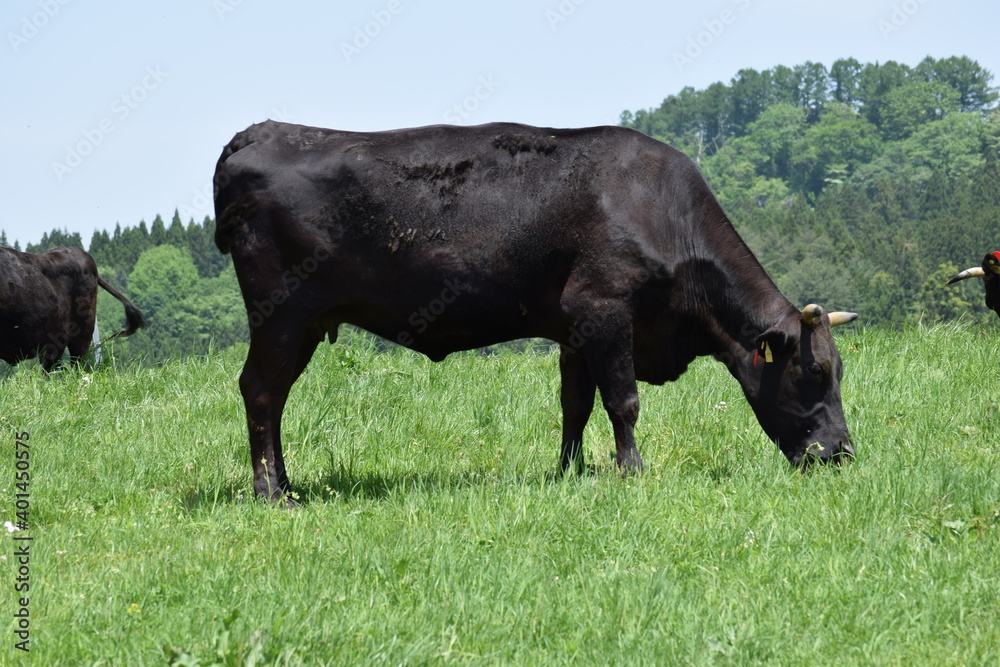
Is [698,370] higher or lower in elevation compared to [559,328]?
lower

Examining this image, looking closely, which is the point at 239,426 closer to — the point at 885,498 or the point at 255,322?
the point at 255,322

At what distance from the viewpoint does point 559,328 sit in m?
6.27

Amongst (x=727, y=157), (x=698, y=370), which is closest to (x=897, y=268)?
(x=727, y=157)

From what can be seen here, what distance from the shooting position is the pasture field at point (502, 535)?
3.76 metres

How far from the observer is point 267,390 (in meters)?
6.09

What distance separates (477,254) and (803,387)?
87.4 inches

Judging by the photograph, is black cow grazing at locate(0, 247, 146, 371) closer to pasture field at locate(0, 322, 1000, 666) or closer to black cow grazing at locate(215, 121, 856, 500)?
pasture field at locate(0, 322, 1000, 666)

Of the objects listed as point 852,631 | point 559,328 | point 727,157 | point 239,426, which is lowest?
point 852,631

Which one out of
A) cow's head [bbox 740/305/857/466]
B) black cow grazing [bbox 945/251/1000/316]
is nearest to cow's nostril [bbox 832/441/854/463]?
cow's head [bbox 740/305/857/466]

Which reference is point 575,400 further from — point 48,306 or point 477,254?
point 48,306

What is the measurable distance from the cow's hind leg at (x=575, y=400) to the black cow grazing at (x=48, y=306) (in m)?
7.49

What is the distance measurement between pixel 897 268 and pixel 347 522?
10206cm

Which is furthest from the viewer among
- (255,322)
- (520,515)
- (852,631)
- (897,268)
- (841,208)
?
(841,208)

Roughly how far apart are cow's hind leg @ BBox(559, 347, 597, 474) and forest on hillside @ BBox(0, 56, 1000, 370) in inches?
1458
